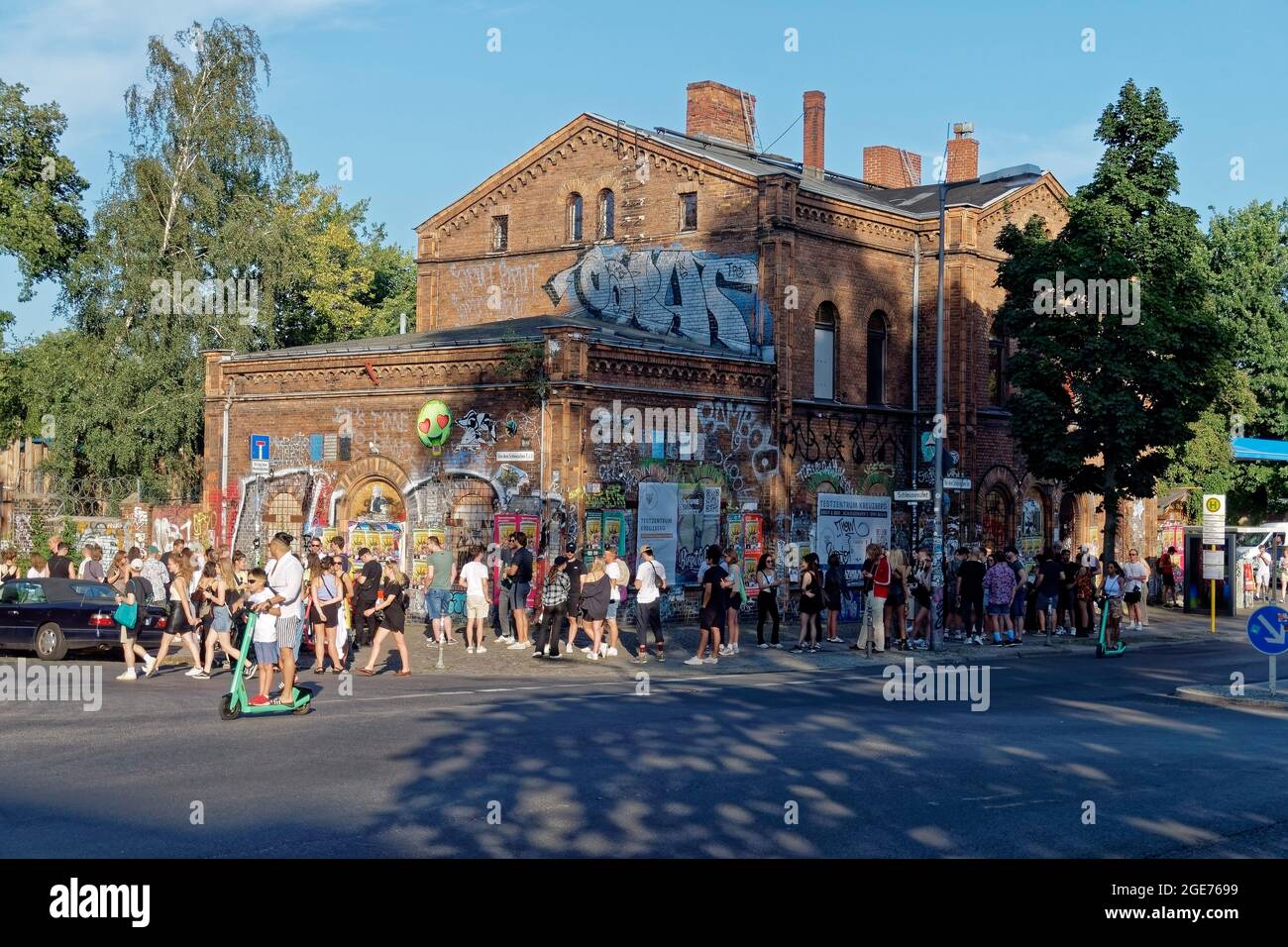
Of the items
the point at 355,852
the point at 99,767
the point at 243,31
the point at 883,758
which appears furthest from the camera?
the point at 243,31

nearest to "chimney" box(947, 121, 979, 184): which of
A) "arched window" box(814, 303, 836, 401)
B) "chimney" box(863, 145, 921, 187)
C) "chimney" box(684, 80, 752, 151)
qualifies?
"chimney" box(863, 145, 921, 187)

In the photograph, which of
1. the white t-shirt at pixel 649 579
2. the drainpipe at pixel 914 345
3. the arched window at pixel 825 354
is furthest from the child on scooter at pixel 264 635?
the drainpipe at pixel 914 345

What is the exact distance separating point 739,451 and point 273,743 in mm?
19082

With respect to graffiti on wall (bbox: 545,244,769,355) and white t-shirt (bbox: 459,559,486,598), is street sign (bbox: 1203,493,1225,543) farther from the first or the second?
white t-shirt (bbox: 459,559,486,598)

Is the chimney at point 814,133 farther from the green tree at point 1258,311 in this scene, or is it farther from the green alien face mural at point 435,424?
the green tree at point 1258,311

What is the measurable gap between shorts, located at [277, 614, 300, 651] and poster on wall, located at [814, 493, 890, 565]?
741 inches

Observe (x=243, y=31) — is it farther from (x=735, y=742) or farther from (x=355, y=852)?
(x=355, y=852)

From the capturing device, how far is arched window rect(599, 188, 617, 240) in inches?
1371

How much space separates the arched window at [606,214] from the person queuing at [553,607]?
13.7m

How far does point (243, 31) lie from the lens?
4219 cm

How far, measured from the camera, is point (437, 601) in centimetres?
2258

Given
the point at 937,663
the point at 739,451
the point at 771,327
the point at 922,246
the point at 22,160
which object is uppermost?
the point at 22,160
